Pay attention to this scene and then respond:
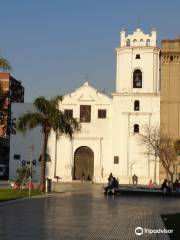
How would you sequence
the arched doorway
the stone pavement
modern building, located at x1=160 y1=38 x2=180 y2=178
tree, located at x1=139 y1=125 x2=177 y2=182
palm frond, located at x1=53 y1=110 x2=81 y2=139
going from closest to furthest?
the stone pavement < palm frond, located at x1=53 y1=110 x2=81 y2=139 < tree, located at x1=139 y1=125 x2=177 y2=182 < modern building, located at x1=160 y1=38 x2=180 y2=178 < the arched doorway

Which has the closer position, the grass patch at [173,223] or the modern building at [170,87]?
the grass patch at [173,223]

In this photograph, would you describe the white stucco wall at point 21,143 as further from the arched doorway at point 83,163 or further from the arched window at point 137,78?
the arched window at point 137,78

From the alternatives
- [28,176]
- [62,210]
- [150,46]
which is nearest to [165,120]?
[150,46]

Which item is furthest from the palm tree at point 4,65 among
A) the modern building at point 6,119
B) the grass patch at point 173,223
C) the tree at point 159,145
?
the tree at point 159,145

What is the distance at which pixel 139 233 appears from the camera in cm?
1555

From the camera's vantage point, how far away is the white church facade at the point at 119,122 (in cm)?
6003

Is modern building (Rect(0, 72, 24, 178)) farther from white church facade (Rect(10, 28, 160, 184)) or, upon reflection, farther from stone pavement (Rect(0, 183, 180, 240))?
white church facade (Rect(10, 28, 160, 184))

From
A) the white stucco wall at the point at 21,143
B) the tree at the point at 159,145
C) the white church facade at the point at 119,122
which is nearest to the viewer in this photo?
the tree at the point at 159,145

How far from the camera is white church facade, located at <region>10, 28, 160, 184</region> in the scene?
197 ft

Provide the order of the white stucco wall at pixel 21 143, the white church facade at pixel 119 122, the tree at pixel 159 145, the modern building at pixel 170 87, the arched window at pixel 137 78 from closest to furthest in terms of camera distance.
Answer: the tree at pixel 159 145
the white church facade at pixel 119 122
the modern building at pixel 170 87
the arched window at pixel 137 78
the white stucco wall at pixel 21 143

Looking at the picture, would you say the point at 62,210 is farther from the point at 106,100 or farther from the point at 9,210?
the point at 106,100

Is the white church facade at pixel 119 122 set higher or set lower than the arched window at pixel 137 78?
lower

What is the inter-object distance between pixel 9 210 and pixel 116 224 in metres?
5.63

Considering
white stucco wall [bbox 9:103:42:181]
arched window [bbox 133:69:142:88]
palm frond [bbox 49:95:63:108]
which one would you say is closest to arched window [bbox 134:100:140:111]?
arched window [bbox 133:69:142:88]
